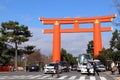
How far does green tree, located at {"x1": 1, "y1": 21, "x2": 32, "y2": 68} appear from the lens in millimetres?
65125

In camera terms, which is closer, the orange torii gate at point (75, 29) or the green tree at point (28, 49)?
the green tree at point (28, 49)

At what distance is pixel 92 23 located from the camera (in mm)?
70500

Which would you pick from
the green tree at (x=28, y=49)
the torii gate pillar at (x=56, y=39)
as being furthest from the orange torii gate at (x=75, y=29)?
the green tree at (x=28, y=49)

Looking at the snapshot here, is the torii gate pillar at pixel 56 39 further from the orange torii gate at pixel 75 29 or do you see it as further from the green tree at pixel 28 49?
the green tree at pixel 28 49

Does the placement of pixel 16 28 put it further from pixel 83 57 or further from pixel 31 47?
pixel 83 57

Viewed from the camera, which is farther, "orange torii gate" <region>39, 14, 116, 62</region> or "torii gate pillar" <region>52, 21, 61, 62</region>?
"torii gate pillar" <region>52, 21, 61, 62</region>

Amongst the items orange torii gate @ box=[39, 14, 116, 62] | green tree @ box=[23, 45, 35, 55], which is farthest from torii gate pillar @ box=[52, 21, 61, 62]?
green tree @ box=[23, 45, 35, 55]

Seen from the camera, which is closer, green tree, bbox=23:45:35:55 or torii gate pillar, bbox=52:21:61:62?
green tree, bbox=23:45:35:55

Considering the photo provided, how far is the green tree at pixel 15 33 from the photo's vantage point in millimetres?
65125

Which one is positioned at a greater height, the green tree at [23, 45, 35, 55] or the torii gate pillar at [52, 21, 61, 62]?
the torii gate pillar at [52, 21, 61, 62]

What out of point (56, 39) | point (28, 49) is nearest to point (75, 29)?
point (56, 39)

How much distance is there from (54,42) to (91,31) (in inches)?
318

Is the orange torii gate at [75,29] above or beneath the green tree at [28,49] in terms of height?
above

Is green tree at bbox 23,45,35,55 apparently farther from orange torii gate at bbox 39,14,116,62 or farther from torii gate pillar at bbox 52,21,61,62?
torii gate pillar at bbox 52,21,61,62
